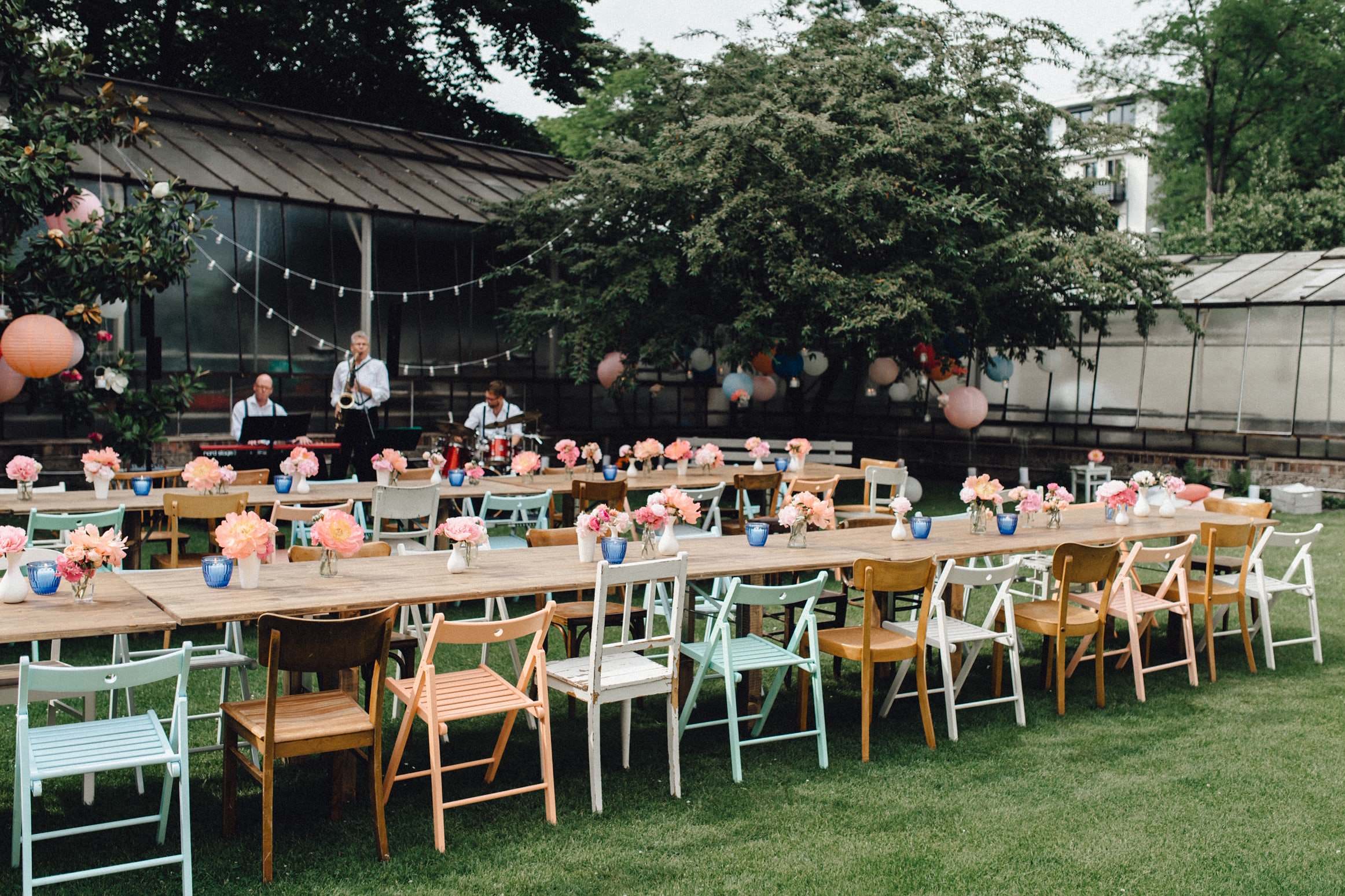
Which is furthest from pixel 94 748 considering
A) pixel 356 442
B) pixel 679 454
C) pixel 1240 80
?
pixel 1240 80

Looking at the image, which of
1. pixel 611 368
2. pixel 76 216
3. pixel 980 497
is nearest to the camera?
pixel 980 497

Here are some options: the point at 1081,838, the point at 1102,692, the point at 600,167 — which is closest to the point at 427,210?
the point at 600,167

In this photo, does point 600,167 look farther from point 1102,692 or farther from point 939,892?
point 939,892

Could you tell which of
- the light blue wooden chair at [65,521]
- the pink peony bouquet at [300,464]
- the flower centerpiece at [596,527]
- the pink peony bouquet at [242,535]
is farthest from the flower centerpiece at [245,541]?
the pink peony bouquet at [300,464]

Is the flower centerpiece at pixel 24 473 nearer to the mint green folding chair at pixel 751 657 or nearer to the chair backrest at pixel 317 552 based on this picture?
the chair backrest at pixel 317 552

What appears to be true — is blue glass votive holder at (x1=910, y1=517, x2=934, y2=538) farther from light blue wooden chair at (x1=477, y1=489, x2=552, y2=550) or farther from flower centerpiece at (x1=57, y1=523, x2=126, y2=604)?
flower centerpiece at (x1=57, y1=523, x2=126, y2=604)

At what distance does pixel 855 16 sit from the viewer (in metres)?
19.9

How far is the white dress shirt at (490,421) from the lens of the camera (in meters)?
12.7

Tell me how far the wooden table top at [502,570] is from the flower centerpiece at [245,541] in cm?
6

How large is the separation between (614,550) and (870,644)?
1202 millimetres

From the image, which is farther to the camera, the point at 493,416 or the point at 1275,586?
the point at 493,416

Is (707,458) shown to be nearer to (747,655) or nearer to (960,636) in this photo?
(960,636)

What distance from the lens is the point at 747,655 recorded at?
17.3 ft

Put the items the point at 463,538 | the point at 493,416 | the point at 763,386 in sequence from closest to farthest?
the point at 463,538 → the point at 493,416 → the point at 763,386
